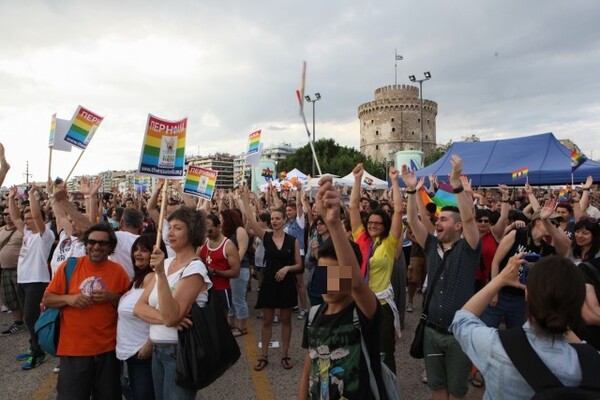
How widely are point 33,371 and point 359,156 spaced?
52672 mm

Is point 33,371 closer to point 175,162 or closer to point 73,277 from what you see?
point 73,277

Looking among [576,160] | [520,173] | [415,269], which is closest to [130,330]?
[415,269]

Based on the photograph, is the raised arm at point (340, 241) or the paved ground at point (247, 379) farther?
the paved ground at point (247, 379)

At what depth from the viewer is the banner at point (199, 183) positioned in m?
6.12

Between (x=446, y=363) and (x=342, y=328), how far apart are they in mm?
1468

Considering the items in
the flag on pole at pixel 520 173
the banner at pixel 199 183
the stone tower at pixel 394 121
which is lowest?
the banner at pixel 199 183

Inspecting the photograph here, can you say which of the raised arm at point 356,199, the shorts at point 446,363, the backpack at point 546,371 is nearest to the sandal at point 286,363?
the raised arm at point 356,199

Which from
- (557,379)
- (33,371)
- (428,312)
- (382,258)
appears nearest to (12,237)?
(33,371)

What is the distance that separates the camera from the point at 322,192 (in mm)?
1812

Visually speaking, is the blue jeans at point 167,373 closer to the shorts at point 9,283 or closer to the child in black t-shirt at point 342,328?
the child in black t-shirt at point 342,328

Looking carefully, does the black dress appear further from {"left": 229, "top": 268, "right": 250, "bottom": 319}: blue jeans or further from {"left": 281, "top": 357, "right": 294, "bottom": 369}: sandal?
{"left": 229, "top": 268, "right": 250, "bottom": 319}: blue jeans

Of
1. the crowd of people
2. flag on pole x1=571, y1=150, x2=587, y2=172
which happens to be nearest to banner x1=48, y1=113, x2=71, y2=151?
the crowd of people

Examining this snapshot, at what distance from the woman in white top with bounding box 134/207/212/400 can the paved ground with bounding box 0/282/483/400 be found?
4.99ft

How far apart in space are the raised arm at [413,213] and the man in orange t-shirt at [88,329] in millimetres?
2551
